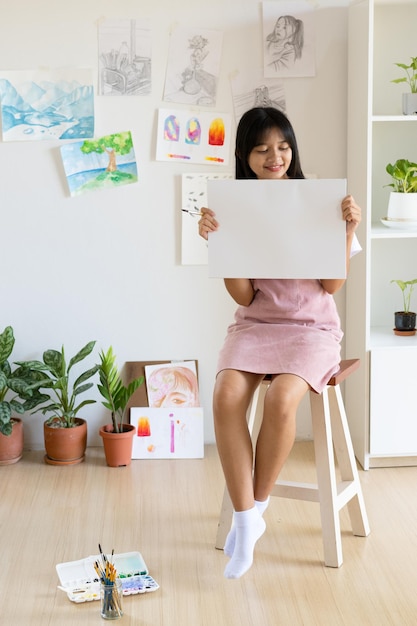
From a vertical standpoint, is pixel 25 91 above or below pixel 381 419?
above

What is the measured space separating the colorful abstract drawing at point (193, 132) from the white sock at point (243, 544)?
1.62 meters

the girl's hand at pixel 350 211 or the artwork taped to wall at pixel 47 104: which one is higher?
the artwork taped to wall at pixel 47 104

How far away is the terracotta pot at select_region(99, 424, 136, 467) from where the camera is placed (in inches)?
135

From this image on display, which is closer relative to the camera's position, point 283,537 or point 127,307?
point 283,537

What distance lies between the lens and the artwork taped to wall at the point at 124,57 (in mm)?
3412

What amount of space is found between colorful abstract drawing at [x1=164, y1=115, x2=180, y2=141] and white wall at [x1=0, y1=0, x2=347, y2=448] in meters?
0.06

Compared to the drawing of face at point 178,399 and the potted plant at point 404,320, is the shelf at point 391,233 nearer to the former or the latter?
the potted plant at point 404,320

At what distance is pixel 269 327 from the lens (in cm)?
267

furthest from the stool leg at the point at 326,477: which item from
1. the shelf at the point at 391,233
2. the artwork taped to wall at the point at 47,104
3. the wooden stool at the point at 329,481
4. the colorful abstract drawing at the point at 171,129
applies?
the artwork taped to wall at the point at 47,104

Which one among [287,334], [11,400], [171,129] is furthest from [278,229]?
[11,400]

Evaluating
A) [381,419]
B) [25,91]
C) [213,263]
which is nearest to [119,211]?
[25,91]

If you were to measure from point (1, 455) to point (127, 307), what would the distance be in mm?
746

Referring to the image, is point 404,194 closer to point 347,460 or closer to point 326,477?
point 347,460

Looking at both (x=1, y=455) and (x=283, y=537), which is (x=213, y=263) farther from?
(x=1, y=455)
